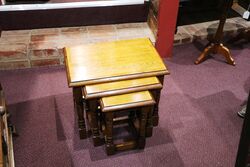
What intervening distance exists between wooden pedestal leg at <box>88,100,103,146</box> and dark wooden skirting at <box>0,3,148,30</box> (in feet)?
→ 4.42

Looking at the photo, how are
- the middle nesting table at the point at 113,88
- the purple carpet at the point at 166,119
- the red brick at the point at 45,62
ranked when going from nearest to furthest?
the middle nesting table at the point at 113,88, the purple carpet at the point at 166,119, the red brick at the point at 45,62

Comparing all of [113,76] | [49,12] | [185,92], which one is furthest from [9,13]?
[185,92]

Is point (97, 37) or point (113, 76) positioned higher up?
point (113, 76)

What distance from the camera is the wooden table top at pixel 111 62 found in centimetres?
189

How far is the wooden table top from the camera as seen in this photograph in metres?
1.89

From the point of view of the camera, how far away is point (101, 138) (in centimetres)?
211

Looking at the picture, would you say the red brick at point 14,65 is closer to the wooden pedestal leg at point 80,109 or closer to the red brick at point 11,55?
the red brick at point 11,55

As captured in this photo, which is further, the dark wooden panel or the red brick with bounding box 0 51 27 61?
the red brick with bounding box 0 51 27 61

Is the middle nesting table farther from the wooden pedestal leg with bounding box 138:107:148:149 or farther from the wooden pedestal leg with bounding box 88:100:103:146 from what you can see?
the wooden pedestal leg with bounding box 138:107:148:149

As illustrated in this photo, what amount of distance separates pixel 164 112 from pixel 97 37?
1010mm

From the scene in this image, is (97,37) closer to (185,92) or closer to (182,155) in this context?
(185,92)

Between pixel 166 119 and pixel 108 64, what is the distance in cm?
66

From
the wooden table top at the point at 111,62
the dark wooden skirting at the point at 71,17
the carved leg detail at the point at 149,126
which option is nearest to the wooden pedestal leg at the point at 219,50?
the dark wooden skirting at the point at 71,17

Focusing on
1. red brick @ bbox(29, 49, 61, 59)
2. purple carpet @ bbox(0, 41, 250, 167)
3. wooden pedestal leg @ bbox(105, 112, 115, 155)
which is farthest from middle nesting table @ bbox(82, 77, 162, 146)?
red brick @ bbox(29, 49, 61, 59)
